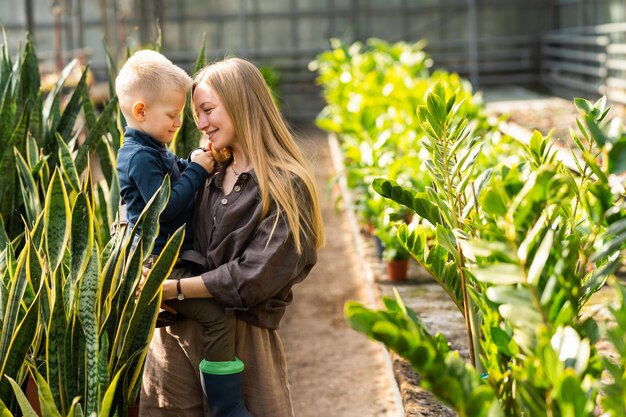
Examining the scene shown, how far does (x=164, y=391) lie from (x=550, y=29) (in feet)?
47.1

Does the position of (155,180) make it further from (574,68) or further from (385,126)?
(574,68)

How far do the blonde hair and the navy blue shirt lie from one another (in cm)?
14

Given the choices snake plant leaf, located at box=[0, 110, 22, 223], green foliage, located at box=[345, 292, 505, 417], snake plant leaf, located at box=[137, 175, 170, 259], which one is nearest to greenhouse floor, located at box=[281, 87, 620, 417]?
snake plant leaf, located at box=[137, 175, 170, 259]

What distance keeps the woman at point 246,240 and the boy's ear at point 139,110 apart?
0.12 m

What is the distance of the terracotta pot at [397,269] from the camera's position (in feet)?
14.4

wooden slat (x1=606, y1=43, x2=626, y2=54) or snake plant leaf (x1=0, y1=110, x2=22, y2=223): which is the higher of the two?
wooden slat (x1=606, y1=43, x2=626, y2=54)

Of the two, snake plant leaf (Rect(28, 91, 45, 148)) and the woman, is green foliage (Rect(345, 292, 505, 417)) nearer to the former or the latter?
the woman

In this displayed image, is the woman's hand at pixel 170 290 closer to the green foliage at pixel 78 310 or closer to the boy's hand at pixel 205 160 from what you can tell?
the green foliage at pixel 78 310

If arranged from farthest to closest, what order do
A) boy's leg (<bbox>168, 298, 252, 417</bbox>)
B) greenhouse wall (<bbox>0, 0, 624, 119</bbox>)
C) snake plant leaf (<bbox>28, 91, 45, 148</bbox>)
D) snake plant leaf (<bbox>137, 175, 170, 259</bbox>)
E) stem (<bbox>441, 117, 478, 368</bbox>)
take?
1. greenhouse wall (<bbox>0, 0, 624, 119</bbox>)
2. snake plant leaf (<bbox>28, 91, 45, 148</bbox>)
3. boy's leg (<bbox>168, 298, 252, 417</bbox>)
4. snake plant leaf (<bbox>137, 175, 170, 259</bbox>)
5. stem (<bbox>441, 117, 478, 368</bbox>)

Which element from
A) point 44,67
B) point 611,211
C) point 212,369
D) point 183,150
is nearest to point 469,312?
point 611,211

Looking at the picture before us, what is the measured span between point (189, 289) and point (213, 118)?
384mm

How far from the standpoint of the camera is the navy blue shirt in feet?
6.88

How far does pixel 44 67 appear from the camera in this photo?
41.8 ft

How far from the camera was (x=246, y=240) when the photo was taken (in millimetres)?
2092
